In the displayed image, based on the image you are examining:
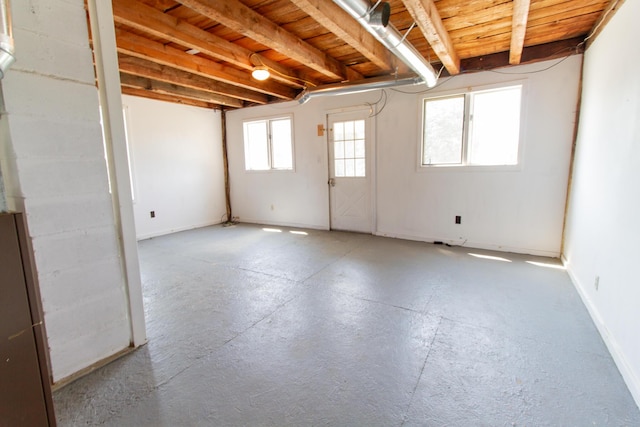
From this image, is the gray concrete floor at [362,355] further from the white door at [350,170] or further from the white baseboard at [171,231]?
the white baseboard at [171,231]

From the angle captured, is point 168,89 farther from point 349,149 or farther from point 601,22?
point 601,22

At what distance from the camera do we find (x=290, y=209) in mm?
6031

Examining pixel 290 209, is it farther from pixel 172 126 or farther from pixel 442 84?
pixel 442 84

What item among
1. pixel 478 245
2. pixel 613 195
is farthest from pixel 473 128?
pixel 613 195

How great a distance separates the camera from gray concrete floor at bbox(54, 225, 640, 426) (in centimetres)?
153

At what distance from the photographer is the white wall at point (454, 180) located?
3650 mm

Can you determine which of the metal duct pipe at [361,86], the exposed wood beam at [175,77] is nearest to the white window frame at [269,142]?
the exposed wood beam at [175,77]

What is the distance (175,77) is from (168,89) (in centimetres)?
63

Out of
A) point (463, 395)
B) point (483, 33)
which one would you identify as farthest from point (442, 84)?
point (463, 395)

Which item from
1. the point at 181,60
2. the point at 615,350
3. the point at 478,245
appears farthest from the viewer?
the point at 478,245

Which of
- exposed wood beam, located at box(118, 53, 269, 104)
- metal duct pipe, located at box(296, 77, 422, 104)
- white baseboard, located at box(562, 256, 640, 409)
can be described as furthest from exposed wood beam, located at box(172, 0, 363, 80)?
white baseboard, located at box(562, 256, 640, 409)

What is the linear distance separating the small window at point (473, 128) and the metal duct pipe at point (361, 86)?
82 cm

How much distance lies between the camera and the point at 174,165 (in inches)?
227

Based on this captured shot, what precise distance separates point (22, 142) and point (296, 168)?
4404 mm
